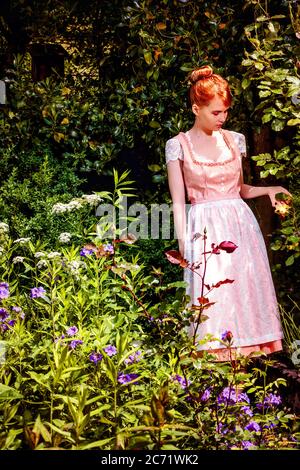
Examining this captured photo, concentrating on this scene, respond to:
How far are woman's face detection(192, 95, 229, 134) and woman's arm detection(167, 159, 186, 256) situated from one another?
26cm

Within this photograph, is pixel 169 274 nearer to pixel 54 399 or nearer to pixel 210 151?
pixel 210 151

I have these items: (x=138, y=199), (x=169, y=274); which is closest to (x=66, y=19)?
(x=138, y=199)

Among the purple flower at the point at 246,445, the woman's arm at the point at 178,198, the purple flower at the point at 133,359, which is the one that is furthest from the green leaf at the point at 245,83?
the purple flower at the point at 246,445

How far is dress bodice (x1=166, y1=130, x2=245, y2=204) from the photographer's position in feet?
12.5

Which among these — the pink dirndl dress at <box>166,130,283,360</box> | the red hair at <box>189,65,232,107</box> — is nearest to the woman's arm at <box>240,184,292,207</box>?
the pink dirndl dress at <box>166,130,283,360</box>

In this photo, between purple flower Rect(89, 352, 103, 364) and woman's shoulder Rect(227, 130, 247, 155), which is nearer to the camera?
purple flower Rect(89, 352, 103, 364)

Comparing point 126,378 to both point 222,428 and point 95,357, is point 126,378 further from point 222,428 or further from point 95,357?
point 222,428

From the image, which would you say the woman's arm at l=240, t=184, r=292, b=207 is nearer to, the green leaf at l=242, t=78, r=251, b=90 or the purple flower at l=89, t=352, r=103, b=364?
the green leaf at l=242, t=78, r=251, b=90

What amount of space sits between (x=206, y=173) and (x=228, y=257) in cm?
48

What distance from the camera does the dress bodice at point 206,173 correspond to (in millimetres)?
3820

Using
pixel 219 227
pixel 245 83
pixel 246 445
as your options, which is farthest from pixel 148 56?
pixel 246 445
